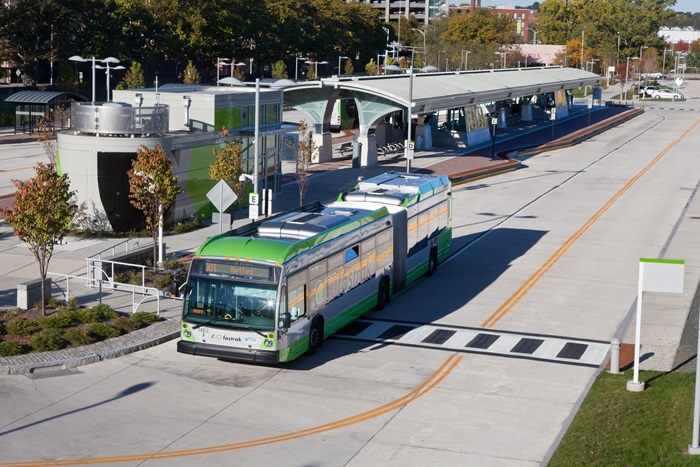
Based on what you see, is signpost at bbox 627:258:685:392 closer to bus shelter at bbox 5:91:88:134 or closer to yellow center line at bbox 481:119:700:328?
yellow center line at bbox 481:119:700:328

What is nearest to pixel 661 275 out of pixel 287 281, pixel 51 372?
pixel 287 281

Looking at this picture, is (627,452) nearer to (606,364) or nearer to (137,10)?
(606,364)

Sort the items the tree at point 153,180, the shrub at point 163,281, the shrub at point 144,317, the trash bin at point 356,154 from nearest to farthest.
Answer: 1. the shrub at point 144,317
2. the shrub at point 163,281
3. the tree at point 153,180
4. the trash bin at point 356,154

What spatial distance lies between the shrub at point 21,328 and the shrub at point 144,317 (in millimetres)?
2479

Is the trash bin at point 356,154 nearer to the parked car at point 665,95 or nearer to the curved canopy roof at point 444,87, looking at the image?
the curved canopy roof at point 444,87

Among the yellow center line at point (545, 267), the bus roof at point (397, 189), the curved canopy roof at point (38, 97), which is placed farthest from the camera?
the curved canopy roof at point (38, 97)

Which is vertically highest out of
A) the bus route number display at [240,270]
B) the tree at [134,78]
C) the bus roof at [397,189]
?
the tree at [134,78]

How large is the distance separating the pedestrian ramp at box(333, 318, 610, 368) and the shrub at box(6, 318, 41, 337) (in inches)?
294

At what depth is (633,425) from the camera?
18953mm

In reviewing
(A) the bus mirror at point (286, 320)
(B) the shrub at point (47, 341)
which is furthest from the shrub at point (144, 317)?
(A) the bus mirror at point (286, 320)

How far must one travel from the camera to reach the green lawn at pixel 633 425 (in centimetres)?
1738

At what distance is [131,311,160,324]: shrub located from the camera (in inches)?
1023

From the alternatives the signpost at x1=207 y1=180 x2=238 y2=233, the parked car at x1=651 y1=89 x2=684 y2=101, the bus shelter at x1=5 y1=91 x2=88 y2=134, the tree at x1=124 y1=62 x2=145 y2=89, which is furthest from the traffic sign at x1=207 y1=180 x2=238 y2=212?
the parked car at x1=651 y1=89 x2=684 y2=101

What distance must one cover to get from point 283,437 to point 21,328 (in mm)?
8965
